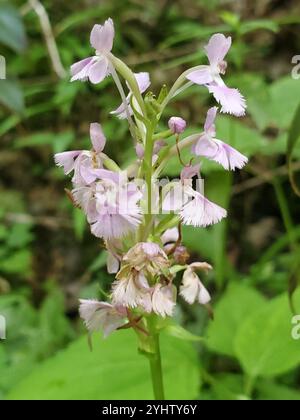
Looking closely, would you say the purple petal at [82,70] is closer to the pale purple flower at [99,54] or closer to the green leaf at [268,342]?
the pale purple flower at [99,54]

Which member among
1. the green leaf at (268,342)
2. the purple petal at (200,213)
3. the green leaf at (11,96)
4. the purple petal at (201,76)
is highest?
the green leaf at (11,96)

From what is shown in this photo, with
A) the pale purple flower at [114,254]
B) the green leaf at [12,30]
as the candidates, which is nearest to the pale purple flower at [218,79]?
the pale purple flower at [114,254]

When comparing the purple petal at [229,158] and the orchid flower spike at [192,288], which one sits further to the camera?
the orchid flower spike at [192,288]

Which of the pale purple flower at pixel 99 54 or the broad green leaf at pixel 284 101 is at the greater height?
the broad green leaf at pixel 284 101

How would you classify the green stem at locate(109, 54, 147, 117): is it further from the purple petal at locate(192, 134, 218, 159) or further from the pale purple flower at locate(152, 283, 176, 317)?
the pale purple flower at locate(152, 283, 176, 317)

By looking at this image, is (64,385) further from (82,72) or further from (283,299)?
(82,72)
